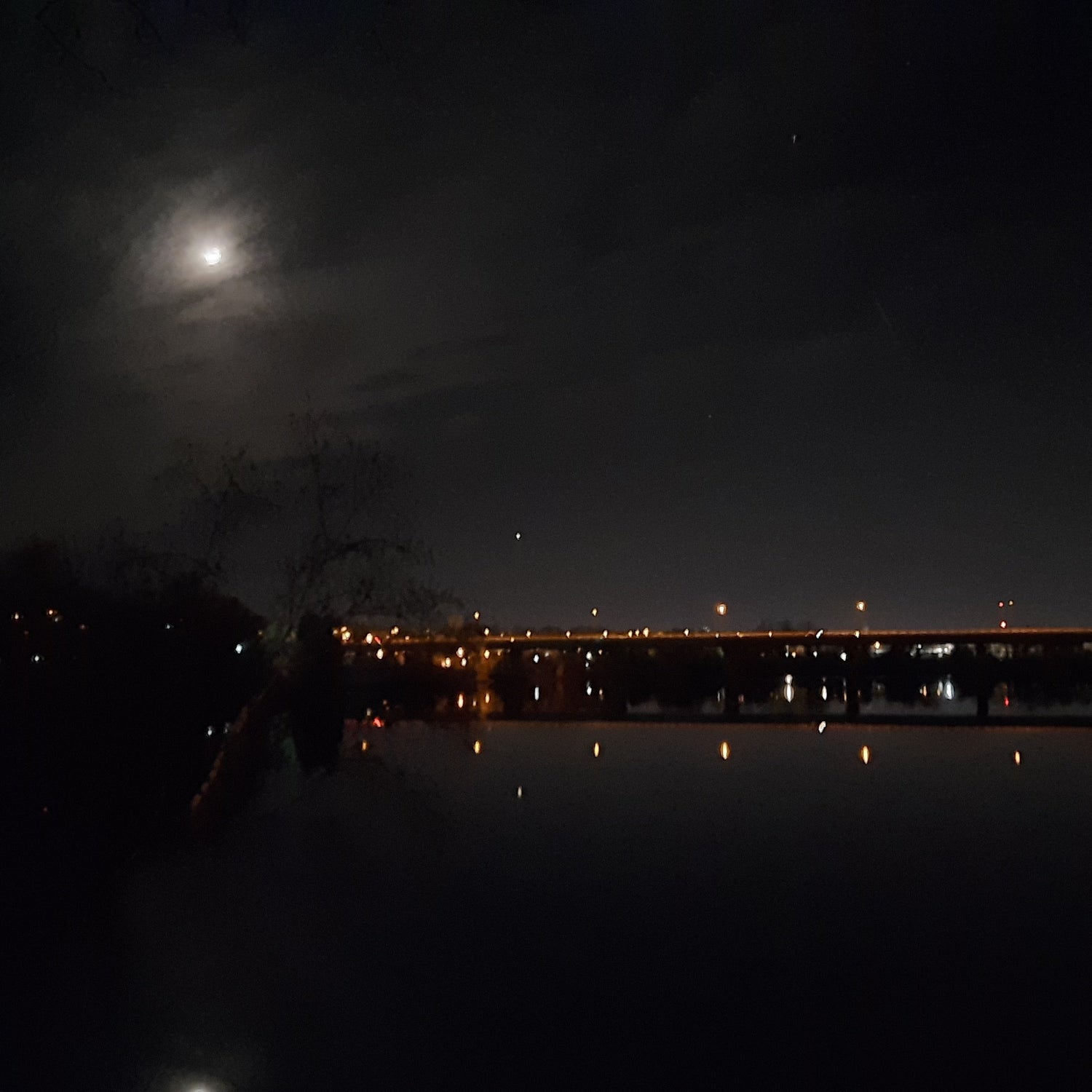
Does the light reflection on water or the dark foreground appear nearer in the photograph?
the dark foreground

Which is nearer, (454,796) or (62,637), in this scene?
(454,796)

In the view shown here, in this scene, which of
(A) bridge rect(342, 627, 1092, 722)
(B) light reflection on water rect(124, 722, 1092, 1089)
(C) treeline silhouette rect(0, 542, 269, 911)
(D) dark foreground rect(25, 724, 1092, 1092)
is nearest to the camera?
(D) dark foreground rect(25, 724, 1092, 1092)

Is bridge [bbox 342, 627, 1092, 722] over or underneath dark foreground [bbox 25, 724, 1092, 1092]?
over

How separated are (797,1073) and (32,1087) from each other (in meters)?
3.87

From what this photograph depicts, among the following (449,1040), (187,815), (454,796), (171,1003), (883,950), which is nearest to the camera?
(449,1040)

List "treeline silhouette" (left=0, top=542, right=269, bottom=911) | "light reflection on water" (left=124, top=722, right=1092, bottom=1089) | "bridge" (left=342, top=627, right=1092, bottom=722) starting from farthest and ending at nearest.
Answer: "bridge" (left=342, top=627, right=1092, bottom=722) < "treeline silhouette" (left=0, top=542, right=269, bottom=911) < "light reflection on water" (left=124, top=722, right=1092, bottom=1089)

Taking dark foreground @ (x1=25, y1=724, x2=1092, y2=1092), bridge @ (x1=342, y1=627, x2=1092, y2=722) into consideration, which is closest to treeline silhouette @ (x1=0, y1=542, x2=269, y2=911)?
dark foreground @ (x1=25, y1=724, x2=1092, y2=1092)

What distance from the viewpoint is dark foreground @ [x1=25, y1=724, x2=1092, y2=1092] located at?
7.98 metres

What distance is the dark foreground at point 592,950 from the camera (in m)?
7.98

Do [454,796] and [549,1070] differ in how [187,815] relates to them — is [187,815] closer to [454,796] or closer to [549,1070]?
[454,796]

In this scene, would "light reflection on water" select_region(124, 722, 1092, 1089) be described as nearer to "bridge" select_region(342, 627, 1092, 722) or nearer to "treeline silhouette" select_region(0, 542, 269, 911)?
"treeline silhouette" select_region(0, 542, 269, 911)

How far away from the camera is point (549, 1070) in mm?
7762

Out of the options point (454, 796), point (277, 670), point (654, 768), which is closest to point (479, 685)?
point (277, 670)

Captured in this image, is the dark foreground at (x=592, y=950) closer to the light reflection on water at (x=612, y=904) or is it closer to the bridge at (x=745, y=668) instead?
the light reflection on water at (x=612, y=904)
